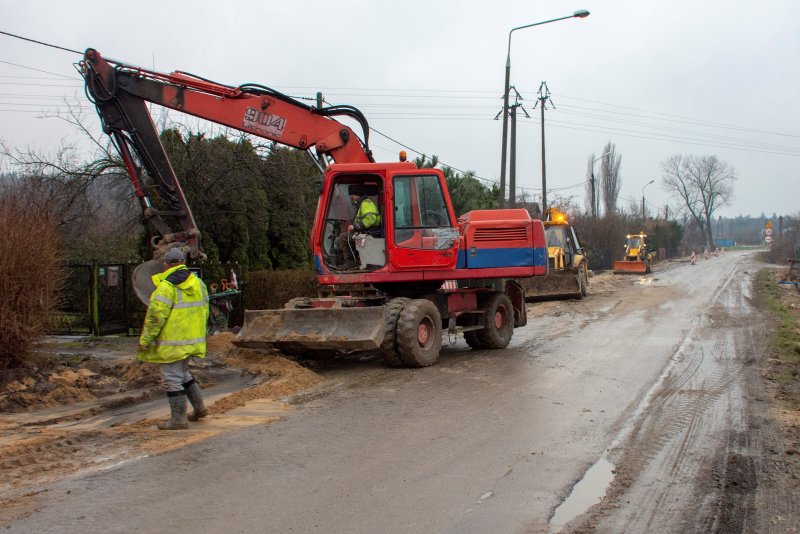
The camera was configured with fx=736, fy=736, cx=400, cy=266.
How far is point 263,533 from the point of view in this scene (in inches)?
177

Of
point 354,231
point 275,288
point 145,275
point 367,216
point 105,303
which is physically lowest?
point 105,303

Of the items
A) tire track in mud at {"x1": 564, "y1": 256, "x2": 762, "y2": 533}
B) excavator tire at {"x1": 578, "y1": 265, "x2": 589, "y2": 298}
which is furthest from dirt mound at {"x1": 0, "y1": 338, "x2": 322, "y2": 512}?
excavator tire at {"x1": 578, "y1": 265, "x2": 589, "y2": 298}

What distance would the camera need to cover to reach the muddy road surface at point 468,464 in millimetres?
4734

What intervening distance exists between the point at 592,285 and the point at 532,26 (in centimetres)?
1226

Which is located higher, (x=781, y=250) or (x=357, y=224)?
(x=357, y=224)

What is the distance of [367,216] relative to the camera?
1082 centimetres

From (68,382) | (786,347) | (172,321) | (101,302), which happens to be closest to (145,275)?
(68,382)

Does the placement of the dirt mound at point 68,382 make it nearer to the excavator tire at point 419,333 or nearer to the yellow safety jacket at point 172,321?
the yellow safety jacket at point 172,321

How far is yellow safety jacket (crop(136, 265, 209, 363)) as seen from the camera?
22.9 ft

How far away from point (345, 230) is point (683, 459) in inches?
258

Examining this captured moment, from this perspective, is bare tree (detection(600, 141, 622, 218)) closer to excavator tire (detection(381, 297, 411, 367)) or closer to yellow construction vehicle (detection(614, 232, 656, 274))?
yellow construction vehicle (detection(614, 232, 656, 274))

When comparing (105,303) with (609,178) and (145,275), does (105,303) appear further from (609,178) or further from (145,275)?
(609,178)

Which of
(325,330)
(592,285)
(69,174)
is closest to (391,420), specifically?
(325,330)

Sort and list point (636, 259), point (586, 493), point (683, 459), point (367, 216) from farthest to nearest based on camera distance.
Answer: point (636, 259) < point (367, 216) < point (683, 459) < point (586, 493)
